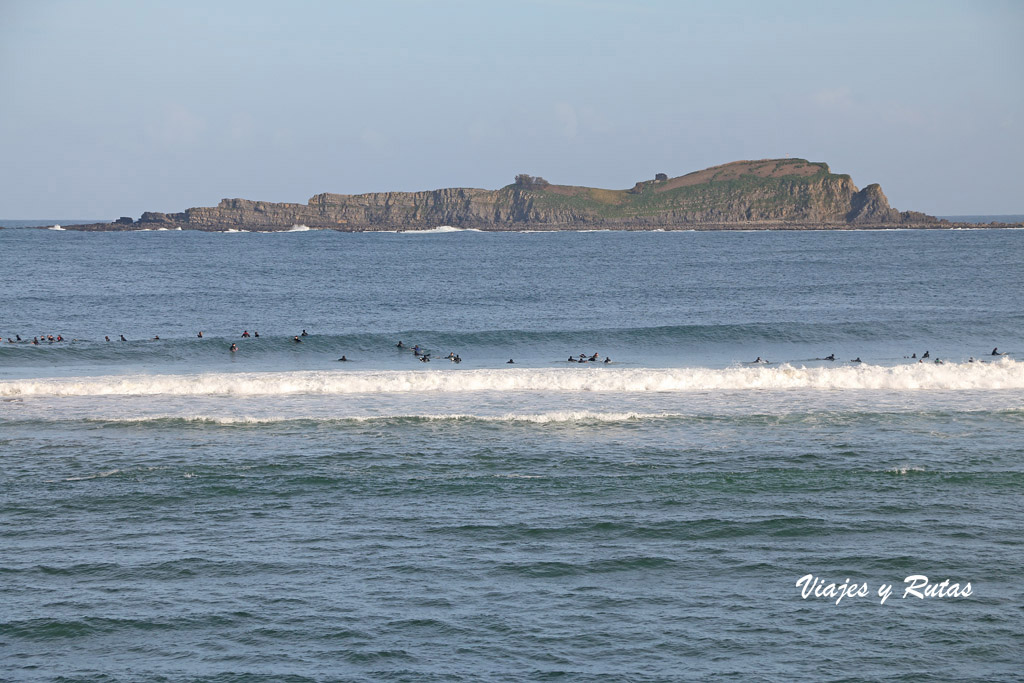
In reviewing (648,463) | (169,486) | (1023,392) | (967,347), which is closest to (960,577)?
(648,463)

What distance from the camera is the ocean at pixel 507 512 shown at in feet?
56.9

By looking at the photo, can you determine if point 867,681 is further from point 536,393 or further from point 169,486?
point 536,393

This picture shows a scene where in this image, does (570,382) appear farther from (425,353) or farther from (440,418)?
(425,353)

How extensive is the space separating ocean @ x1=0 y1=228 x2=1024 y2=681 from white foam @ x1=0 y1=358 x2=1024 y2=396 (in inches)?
8.5

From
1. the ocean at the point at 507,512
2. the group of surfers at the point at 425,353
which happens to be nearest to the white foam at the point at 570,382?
the ocean at the point at 507,512

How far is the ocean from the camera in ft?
56.9

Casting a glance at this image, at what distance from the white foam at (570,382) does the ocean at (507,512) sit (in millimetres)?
216

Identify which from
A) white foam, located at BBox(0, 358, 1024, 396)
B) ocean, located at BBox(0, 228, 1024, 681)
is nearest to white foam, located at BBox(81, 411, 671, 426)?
ocean, located at BBox(0, 228, 1024, 681)

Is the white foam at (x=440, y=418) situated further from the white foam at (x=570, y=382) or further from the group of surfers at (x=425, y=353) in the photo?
the group of surfers at (x=425, y=353)

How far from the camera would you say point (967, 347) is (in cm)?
5869

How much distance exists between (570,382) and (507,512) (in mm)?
19276

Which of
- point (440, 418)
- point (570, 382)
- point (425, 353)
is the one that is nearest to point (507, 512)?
point (440, 418)

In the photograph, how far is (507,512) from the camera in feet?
81.2

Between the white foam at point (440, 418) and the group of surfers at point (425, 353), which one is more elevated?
the group of surfers at point (425, 353)
